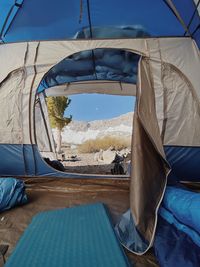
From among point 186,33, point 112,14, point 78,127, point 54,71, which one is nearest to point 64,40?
point 112,14

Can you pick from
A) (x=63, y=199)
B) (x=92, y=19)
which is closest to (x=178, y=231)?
(x=63, y=199)

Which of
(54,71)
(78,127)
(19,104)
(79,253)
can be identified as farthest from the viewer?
(78,127)

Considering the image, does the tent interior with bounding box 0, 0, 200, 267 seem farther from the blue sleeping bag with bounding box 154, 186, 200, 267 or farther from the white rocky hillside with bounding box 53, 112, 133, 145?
the white rocky hillside with bounding box 53, 112, 133, 145

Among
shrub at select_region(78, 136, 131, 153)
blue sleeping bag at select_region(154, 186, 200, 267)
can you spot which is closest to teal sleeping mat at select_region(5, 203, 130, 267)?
blue sleeping bag at select_region(154, 186, 200, 267)

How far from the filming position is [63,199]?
209cm

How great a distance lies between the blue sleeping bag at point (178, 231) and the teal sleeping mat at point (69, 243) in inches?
7.7

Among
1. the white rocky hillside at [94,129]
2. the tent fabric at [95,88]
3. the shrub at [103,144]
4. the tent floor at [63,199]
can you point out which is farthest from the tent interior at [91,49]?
the white rocky hillside at [94,129]

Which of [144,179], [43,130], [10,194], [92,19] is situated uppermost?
[92,19]

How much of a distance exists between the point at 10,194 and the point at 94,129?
8.96 m

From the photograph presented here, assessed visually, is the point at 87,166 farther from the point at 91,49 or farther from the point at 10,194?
the point at 10,194

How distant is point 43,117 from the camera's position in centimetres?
450

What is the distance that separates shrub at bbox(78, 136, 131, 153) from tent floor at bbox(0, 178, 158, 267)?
6314 mm

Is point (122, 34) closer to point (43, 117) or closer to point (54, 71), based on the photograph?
point (54, 71)

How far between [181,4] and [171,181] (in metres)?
1.78
